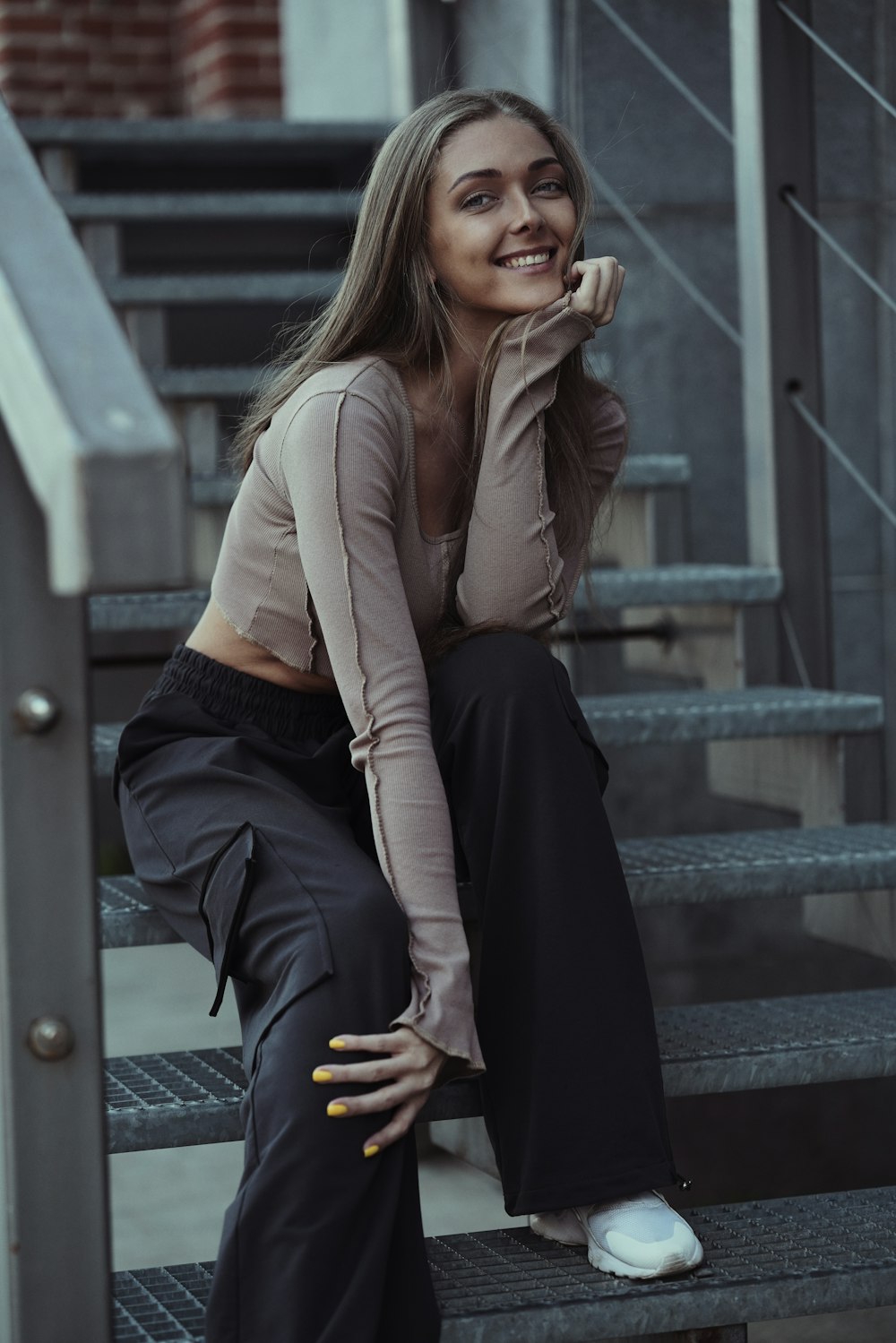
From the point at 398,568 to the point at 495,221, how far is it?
39 cm

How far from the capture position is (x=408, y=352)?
1.72 m

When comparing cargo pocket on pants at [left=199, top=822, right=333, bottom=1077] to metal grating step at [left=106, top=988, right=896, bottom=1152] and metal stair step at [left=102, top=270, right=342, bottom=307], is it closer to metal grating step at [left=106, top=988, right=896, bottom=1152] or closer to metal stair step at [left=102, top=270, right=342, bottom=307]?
metal grating step at [left=106, top=988, right=896, bottom=1152]

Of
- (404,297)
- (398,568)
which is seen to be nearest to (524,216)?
(404,297)

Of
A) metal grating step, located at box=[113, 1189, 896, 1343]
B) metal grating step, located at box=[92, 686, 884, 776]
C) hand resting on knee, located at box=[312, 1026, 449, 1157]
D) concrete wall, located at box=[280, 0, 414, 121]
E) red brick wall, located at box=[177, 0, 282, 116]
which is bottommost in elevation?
metal grating step, located at box=[113, 1189, 896, 1343]

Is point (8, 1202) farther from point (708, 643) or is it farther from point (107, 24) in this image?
point (107, 24)

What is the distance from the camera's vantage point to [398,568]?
1.57 metres

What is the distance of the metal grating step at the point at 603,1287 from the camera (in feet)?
4.64

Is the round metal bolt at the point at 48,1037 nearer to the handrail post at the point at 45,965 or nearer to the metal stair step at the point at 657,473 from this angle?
the handrail post at the point at 45,965

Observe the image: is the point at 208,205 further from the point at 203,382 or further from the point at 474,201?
the point at 474,201

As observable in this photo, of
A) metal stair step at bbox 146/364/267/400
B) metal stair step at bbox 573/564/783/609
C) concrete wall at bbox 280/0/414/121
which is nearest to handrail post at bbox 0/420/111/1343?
metal stair step at bbox 573/564/783/609

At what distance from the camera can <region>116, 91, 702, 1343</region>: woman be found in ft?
4.43

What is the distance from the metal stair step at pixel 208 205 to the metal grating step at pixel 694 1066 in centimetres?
193

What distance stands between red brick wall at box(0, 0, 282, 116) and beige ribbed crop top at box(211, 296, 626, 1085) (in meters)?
3.41

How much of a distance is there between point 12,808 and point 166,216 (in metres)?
2.47
